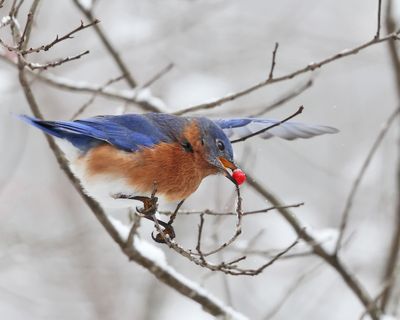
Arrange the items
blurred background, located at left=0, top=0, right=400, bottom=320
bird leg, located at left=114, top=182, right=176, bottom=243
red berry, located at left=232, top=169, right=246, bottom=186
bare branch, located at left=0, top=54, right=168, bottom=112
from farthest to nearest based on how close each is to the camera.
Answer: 1. blurred background, located at left=0, top=0, right=400, bottom=320
2. bare branch, located at left=0, top=54, right=168, bottom=112
3. red berry, located at left=232, top=169, right=246, bottom=186
4. bird leg, located at left=114, top=182, right=176, bottom=243

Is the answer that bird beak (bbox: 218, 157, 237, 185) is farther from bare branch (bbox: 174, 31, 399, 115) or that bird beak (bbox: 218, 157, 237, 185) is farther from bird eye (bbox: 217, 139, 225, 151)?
bare branch (bbox: 174, 31, 399, 115)

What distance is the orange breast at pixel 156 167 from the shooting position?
12.7ft

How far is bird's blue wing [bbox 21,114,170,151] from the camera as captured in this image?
13.0 ft

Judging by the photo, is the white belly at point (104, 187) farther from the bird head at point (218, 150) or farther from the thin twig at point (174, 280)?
the bird head at point (218, 150)

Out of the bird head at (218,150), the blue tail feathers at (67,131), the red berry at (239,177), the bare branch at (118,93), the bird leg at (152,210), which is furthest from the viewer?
the bare branch at (118,93)

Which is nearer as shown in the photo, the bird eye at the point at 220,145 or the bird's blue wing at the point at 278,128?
the bird eye at the point at 220,145

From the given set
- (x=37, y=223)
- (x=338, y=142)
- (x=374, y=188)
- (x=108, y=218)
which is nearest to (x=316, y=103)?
(x=338, y=142)

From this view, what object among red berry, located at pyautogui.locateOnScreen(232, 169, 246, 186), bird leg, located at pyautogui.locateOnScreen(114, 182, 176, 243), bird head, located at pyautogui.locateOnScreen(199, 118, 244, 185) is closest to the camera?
bird leg, located at pyautogui.locateOnScreen(114, 182, 176, 243)

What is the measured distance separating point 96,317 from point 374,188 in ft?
13.0

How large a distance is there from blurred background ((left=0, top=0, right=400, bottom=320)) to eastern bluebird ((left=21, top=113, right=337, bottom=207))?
3.11 m

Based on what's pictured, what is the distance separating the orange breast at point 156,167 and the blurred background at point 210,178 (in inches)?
128

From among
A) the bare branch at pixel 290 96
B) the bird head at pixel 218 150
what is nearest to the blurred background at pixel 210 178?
the bare branch at pixel 290 96

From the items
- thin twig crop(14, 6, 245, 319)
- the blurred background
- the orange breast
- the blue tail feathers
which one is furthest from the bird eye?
the blurred background

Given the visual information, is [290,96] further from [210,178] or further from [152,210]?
[210,178]
